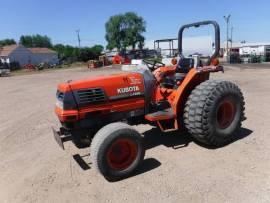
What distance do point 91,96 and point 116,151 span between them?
2.87 ft

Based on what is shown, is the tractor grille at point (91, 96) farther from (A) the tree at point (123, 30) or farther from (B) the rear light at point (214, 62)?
(A) the tree at point (123, 30)

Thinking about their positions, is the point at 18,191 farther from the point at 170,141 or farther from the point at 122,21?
the point at 122,21

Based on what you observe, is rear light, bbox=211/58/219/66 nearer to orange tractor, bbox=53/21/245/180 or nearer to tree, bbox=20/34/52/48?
orange tractor, bbox=53/21/245/180

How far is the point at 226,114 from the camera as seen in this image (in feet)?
18.3

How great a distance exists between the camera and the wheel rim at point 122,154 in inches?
175

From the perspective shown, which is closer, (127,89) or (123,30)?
(127,89)

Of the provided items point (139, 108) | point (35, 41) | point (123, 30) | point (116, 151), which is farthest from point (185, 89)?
point (35, 41)

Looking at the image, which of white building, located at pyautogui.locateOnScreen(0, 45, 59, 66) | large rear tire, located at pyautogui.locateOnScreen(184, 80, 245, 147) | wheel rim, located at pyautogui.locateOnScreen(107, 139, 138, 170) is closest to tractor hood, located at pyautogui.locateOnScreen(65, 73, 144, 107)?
wheel rim, located at pyautogui.locateOnScreen(107, 139, 138, 170)

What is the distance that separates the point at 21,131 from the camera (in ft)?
24.0

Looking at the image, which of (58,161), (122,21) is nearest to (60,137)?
(58,161)

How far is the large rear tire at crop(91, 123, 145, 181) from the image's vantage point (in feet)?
13.9

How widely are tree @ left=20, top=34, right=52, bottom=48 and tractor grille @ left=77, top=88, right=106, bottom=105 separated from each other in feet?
395

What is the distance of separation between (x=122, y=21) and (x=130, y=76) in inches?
3040

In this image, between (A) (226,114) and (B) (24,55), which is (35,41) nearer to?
(B) (24,55)
